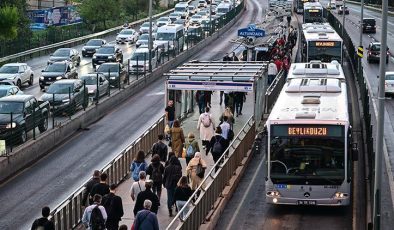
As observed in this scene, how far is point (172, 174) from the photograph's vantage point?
71.0 feet

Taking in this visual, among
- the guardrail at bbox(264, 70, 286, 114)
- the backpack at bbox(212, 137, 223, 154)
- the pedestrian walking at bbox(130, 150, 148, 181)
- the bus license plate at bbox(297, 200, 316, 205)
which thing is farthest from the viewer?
the guardrail at bbox(264, 70, 286, 114)

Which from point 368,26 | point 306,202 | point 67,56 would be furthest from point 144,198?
point 368,26

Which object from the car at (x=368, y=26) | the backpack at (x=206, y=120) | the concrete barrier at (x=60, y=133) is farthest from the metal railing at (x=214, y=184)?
the car at (x=368, y=26)

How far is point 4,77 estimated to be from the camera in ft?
160

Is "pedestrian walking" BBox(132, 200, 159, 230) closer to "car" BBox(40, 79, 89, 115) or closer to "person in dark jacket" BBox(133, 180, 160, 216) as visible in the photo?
"person in dark jacket" BBox(133, 180, 160, 216)

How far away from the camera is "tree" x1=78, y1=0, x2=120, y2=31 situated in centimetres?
9719

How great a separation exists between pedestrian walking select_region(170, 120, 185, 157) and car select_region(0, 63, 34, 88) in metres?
22.9

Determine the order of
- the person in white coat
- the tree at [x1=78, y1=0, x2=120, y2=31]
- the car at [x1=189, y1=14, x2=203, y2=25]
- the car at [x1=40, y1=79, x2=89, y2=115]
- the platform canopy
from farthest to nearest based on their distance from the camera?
the tree at [x1=78, y1=0, x2=120, y2=31] < the car at [x1=189, y1=14, x2=203, y2=25] < the car at [x1=40, y1=79, x2=89, y2=115] < the platform canopy < the person in white coat

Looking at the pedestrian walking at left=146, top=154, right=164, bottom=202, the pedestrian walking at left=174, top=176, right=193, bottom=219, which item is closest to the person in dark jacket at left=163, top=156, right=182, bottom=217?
the pedestrian walking at left=146, top=154, right=164, bottom=202

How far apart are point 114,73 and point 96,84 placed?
443 centimetres

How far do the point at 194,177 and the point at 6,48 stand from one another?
45.5 metres

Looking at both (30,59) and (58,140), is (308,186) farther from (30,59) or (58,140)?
(30,59)

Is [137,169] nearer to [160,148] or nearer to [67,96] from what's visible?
[160,148]

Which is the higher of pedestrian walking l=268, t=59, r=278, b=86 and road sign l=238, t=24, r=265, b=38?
road sign l=238, t=24, r=265, b=38
